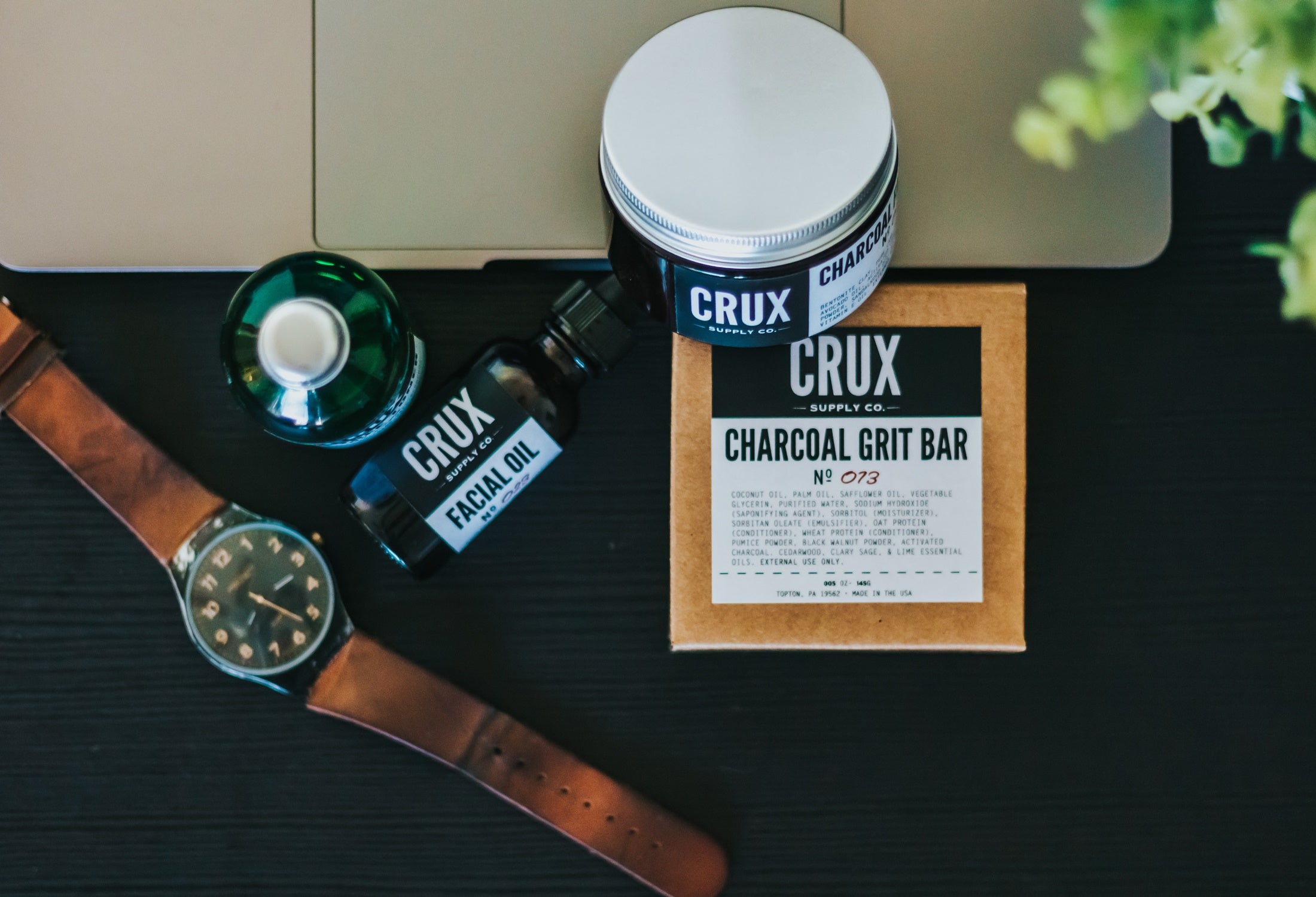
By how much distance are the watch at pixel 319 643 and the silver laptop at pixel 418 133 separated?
0.09m

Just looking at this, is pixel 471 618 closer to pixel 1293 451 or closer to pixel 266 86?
pixel 266 86

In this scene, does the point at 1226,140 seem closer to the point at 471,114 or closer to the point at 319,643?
the point at 471,114

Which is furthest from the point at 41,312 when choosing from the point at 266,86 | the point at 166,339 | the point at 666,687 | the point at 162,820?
the point at 666,687

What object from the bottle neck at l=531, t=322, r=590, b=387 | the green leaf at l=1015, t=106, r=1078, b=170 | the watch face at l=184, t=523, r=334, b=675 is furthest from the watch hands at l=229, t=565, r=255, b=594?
the green leaf at l=1015, t=106, r=1078, b=170

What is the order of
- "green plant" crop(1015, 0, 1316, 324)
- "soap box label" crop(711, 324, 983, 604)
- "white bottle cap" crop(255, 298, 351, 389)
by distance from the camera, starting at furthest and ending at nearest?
"soap box label" crop(711, 324, 983, 604), "white bottle cap" crop(255, 298, 351, 389), "green plant" crop(1015, 0, 1316, 324)

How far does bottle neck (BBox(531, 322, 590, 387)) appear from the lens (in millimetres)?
551

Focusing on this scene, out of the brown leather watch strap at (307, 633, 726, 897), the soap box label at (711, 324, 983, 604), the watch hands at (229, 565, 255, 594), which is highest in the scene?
the soap box label at (711, 324, 983, 604)

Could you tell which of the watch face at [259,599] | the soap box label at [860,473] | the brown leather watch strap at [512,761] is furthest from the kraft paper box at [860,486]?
the watch face at [259,599]

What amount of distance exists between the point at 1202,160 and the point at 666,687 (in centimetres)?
44

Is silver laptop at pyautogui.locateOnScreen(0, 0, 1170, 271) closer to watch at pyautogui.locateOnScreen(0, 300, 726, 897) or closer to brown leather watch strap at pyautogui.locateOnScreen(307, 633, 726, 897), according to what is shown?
watch at pyautogui.locateOnScreen(0, 300, 726, 897)

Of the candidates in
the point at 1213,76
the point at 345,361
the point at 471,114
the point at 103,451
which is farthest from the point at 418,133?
the point at 1213,76

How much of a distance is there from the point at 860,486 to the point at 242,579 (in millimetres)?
354

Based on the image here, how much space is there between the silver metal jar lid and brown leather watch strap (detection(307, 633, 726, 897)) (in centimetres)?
29

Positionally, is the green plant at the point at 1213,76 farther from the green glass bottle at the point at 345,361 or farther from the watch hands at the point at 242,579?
the watch hands at the point at 242,579
